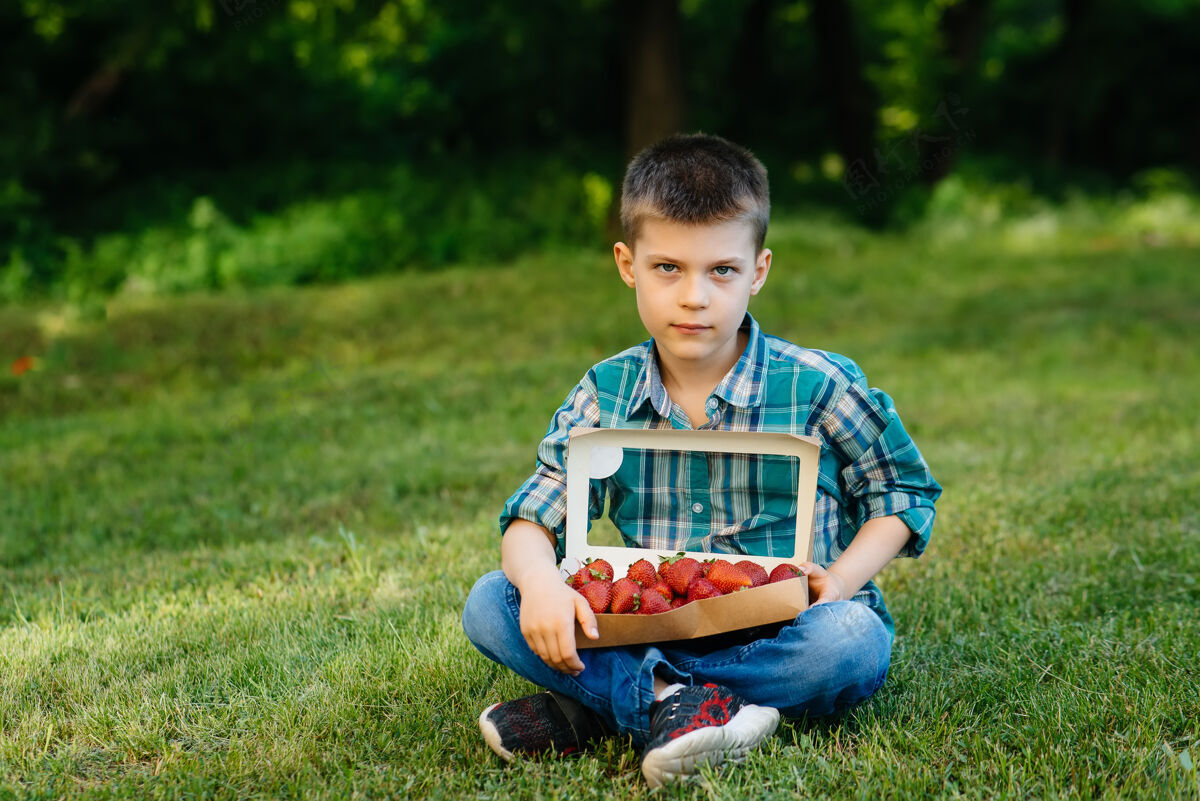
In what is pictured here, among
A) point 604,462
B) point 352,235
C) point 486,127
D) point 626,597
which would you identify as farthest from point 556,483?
point 486,127

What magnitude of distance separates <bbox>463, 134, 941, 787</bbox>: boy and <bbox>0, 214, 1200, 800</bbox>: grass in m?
0.13

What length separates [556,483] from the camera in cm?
285

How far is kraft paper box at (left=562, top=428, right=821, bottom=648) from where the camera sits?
248cm

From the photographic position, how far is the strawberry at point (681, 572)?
2613mm

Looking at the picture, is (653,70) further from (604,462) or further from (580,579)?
(580,579)

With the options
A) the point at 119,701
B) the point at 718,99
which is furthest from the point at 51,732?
the point at 718,99

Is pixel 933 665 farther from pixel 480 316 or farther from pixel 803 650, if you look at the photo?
pixel 480 316

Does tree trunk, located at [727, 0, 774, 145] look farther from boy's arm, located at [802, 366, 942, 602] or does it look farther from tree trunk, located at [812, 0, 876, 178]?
boy's arm, located at [802, 366, 942, 602]

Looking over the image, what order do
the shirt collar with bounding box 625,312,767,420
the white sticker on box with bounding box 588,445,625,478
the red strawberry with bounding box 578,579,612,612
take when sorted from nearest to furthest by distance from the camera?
the red strawberry with bounding box 578,579,612,612, the white sticker on box with bounding box 588,445,625,478, the shirt collar with bounding box 625,312,767,420

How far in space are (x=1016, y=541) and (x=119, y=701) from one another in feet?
10.4

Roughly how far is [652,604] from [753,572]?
9.7 inches

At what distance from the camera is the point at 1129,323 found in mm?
9625

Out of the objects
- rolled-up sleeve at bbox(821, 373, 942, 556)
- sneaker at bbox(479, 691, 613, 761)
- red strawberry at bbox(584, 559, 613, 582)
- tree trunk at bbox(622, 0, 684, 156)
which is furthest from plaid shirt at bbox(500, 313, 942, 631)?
tree trunk at bbox(622, 0, 684, 156)

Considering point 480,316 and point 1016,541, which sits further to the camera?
point 480,316
